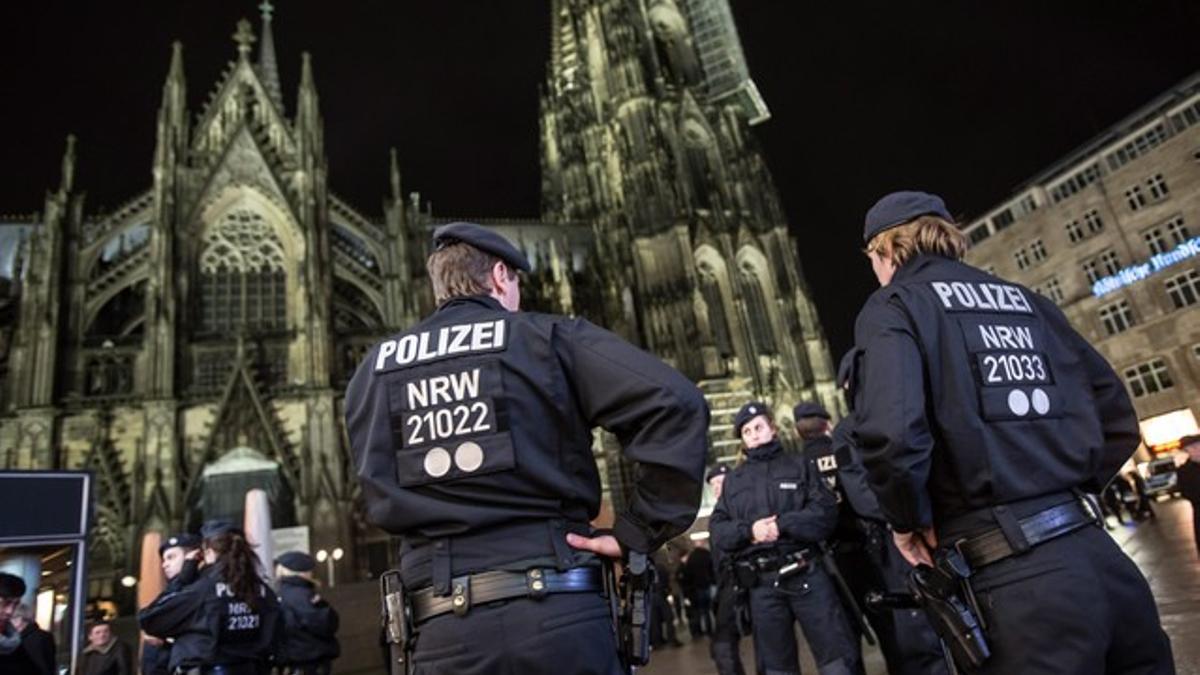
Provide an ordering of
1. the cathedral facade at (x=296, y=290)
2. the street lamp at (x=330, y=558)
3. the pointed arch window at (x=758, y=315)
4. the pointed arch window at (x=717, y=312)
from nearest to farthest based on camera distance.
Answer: the street lamp at (x=330, y=558) → the cathedral facade at (x=296, y=290) → the pointed arch window at (x=717, y=312) → the pointed arch window at (x=758, y=315)

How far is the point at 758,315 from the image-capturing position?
106 ft

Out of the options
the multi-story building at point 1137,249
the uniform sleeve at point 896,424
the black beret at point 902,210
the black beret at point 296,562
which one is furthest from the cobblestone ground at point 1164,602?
the multi-story building at point 1137,249

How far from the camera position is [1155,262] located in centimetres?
2878

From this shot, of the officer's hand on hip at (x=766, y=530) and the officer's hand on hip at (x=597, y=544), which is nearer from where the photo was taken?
the officer's hand on hip at (x=597, y=544)

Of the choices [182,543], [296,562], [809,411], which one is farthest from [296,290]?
[809,411]

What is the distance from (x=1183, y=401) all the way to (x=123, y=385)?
36748mm

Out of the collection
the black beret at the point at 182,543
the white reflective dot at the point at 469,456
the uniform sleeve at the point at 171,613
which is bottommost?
the uniform sleeve at the point at 171,613

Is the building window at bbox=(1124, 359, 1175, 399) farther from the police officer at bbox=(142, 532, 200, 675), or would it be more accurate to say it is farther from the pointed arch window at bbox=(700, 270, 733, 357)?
the police officer at bbox=(142, 532, 200, 675)

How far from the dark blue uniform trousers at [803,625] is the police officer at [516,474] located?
→ 2.46m

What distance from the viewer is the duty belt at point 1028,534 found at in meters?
2.04

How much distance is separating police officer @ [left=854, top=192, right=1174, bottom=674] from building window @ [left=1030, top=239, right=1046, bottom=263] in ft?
121

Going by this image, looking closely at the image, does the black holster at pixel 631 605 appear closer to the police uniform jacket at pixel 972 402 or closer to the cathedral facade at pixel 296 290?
the police uniform jacket at pixel 972 402

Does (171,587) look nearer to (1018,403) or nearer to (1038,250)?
(1018,403)

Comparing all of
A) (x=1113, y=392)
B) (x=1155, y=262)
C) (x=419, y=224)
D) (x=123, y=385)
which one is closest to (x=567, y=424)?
(x=1113, y=392)
